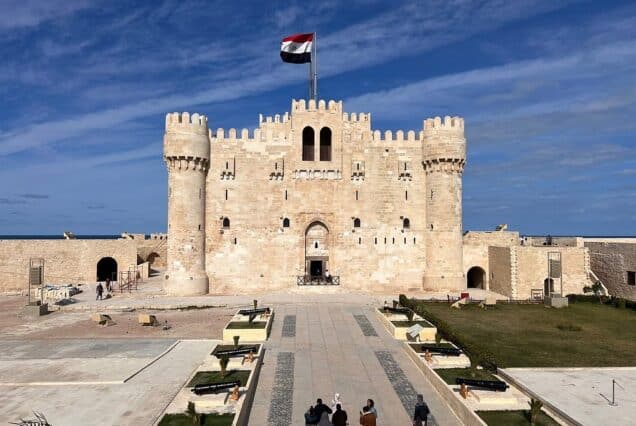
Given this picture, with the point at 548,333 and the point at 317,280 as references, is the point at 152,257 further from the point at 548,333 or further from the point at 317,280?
the point at 548,333

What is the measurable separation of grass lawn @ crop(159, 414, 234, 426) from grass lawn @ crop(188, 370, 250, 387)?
2185 mm

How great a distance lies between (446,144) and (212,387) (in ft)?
88.0

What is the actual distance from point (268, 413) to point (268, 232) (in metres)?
22.8

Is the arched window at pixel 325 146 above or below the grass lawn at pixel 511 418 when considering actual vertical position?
above

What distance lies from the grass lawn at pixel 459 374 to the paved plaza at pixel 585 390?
846 mm

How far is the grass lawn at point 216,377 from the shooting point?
46.7 ft

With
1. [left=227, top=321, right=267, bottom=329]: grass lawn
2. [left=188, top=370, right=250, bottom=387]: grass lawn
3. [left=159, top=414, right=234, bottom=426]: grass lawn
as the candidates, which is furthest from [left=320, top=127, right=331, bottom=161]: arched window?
[left=159, top=414, right=234, bottom=426]: grass lawn

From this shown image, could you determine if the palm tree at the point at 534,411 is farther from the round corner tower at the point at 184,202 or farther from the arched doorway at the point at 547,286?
the round corner tower at the point at 184,202

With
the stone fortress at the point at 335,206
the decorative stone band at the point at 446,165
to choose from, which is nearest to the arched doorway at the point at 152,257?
the stone fortress at the point at 335,206

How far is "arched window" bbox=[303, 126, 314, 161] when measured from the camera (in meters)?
36.8

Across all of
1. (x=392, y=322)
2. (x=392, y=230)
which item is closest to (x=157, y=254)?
(x=392, y=230)

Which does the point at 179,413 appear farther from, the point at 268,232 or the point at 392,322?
the point at 268,232

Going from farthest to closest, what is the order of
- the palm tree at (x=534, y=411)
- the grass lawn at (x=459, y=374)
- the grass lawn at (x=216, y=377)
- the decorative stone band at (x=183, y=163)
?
the decorative stone band at (x=183, y=163) < the grass lawn at (x=459, y=374) < the grass lawn at (x=216, y=377) < the palm tree at (x=534, y=411)

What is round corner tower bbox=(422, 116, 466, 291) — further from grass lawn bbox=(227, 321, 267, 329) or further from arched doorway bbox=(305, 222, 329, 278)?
grass lawn bbox=(227, 321, 267, 329)
